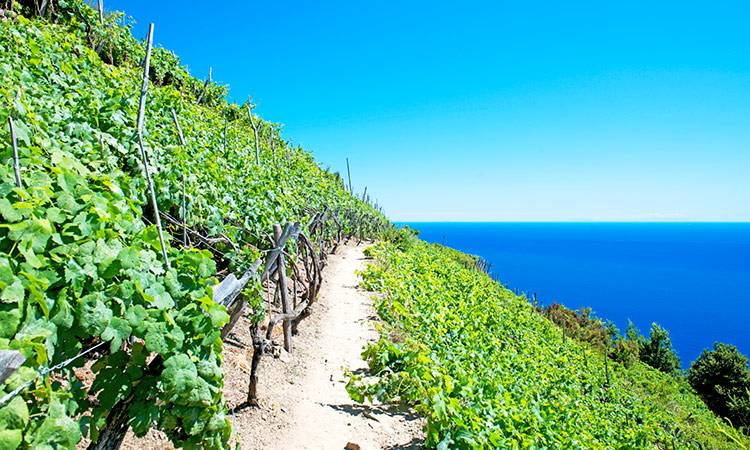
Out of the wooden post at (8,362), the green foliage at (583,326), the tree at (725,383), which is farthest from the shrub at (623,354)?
the wooden post at (8,362)

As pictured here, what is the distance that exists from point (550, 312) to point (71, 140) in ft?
99.5

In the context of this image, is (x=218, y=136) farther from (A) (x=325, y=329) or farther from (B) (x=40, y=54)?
(A) (x=325, y=329)

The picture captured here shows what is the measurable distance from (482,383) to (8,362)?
459 cm

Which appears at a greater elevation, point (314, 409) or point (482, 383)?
point (482, 383)

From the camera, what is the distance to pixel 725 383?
73.0 feet

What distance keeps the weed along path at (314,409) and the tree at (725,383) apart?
25393mm

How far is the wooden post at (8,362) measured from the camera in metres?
1.28

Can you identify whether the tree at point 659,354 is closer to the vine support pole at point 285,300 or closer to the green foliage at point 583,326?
the green foliage at point 583,326

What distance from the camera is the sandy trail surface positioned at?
3537 millimetres

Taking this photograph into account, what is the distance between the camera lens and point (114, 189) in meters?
2.41

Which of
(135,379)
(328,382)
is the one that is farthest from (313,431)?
(135,379)

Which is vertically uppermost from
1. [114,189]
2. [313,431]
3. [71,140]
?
[71,140]

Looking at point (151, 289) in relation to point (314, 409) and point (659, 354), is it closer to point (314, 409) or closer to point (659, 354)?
point (314, 409)

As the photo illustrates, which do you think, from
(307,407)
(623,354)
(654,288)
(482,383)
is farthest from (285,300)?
(654,288)
